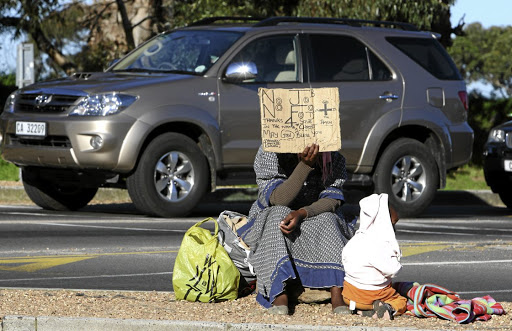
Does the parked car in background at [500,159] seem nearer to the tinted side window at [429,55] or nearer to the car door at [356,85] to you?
the tinted side window at [429,55]

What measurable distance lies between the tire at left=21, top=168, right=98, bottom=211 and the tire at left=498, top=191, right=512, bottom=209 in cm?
554

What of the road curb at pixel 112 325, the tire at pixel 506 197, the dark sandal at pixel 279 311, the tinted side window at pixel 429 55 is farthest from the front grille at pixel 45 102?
the tire at pixel 506 197

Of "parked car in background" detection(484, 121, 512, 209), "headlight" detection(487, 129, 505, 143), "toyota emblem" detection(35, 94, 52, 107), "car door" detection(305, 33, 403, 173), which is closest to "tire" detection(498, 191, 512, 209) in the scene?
"parked car in background" detection(484, 121, 512, 209)

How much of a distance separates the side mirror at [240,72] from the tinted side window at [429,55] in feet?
7.32

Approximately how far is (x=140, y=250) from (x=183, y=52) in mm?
3439

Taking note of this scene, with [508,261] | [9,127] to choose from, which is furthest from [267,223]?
[9,127]

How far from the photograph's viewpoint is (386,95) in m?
12.2

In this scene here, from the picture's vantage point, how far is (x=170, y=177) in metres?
11.3

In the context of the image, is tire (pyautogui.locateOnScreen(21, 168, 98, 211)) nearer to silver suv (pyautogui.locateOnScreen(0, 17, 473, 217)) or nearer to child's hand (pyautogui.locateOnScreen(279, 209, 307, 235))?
silver suv (pyautogui.locateOnScreen(0, 17, 473, 217))

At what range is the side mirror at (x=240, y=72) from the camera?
1117 centimetres

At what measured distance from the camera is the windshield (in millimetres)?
11719

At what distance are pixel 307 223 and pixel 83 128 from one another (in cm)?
506

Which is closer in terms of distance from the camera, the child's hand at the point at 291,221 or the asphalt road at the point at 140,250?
the child's hand at the point at 291,221

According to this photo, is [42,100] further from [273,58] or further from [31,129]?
[273,58]
